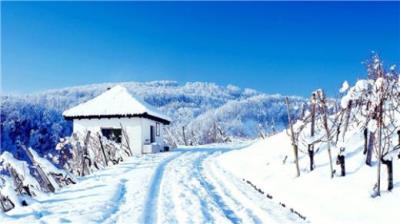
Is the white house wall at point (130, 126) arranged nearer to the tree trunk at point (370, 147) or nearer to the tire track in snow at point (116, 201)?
the tire track in snow at point (116, 201)

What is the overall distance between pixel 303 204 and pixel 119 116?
19.4 m

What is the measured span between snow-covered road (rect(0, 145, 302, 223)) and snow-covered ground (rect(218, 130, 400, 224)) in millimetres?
459

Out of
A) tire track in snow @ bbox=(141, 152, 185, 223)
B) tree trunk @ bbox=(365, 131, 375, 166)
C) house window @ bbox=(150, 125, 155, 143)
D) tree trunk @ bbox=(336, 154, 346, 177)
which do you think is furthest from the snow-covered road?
house window @ bbox=(150, 125, 155, 143)

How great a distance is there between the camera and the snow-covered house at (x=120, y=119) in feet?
87.8

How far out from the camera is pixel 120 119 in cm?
2714

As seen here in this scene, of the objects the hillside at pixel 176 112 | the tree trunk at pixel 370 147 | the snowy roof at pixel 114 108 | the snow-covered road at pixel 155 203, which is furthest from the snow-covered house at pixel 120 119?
the tree trunk at pixel 370 147

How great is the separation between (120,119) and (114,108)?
785 millimetres

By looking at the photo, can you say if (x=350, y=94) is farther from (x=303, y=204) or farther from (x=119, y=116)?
(x=119, y=116)

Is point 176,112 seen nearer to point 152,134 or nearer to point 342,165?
point 152,134

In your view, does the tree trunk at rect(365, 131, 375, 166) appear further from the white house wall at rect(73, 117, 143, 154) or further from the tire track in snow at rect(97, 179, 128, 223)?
the white house wall at rect(73, 117, 143, 154)

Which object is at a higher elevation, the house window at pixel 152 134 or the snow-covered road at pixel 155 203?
the house window at pixel 152 134

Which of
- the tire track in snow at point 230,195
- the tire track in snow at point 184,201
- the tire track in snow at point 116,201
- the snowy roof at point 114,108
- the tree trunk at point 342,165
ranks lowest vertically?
the tire track in snow at point 230,195

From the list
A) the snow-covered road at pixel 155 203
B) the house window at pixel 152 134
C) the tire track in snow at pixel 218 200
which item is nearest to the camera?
the snow-covered road at pixel 155 203

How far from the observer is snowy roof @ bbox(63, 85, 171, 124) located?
1052 inches
